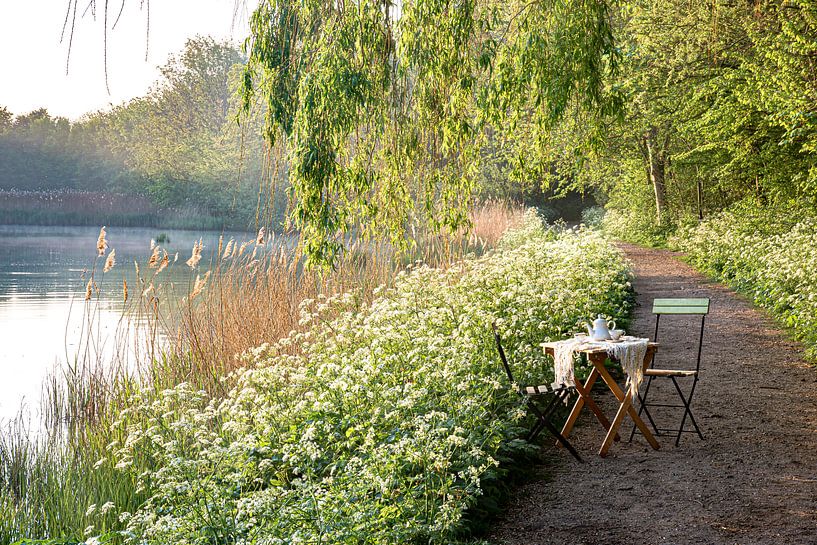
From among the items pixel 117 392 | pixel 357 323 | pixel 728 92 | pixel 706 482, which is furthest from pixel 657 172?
pixel 706 482

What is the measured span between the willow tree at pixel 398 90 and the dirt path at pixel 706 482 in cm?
240

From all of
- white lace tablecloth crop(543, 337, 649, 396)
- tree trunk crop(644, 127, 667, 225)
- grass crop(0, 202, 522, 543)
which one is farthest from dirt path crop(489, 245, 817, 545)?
tree trunk crop(644, 127, 667, 225)

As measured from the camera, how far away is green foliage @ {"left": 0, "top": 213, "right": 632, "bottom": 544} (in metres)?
3.77

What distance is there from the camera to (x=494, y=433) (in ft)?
17.2

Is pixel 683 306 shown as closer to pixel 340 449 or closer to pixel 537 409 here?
pixel 537 409

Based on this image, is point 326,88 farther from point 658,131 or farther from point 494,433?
point 658,131

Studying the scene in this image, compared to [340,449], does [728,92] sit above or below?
above

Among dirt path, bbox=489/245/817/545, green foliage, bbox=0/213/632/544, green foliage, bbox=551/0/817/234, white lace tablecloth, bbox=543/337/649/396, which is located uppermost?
green foliage, bbox=551/0/817/234

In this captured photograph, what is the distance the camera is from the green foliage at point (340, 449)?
12.4 ft

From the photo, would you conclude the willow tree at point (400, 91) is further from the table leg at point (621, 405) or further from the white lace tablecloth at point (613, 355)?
the table leg at point (621, 405)

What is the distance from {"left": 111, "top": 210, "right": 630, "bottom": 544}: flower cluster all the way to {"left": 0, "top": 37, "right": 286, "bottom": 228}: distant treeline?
31742mm

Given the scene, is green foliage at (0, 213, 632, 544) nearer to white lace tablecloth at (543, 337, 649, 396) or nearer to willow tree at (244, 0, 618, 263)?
white lace tablecloth at (543, 337, 649, 396)

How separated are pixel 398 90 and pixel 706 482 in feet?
11.8

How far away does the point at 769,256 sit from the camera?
42.3 ft
